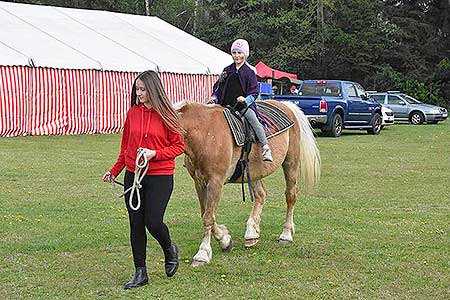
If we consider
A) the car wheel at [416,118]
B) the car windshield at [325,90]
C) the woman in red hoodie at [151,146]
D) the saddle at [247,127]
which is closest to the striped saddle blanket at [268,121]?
the saddle at [247,127]

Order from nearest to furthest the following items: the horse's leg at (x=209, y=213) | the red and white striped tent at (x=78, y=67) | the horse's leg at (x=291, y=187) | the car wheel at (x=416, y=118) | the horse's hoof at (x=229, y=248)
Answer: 1. the horse's leg at (x=209, y=213)
2. the horse's hoof at (x=229, y=248)
3. the horse's leg at (x=291, y=187)
4. the red and white striped tent at (x=78, y=67)
5. the car wheel at (x=416, y=118)

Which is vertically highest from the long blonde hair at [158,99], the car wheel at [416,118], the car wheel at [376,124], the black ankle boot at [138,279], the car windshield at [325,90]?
the long blonde hair at [158,99]

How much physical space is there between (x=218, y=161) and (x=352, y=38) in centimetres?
4435

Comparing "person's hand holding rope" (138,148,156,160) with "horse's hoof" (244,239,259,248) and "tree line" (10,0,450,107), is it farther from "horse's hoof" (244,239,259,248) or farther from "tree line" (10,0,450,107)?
"tree line" (10,0,450,107)

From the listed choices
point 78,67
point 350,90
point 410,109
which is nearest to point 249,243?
point 78,67

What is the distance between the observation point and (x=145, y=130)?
6176 millimetres

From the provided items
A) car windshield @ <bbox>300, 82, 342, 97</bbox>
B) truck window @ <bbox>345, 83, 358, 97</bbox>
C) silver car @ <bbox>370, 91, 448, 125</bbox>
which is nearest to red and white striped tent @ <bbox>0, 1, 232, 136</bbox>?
car windshield @ <bbox>300, 82, 342, 97</bbox>

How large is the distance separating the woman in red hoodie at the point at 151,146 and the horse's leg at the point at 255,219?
6.12 feet

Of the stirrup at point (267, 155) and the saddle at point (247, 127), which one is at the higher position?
the saddle at point (247, 127)

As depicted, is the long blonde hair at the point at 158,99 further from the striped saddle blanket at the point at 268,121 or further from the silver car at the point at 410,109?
the silver car at the point at 410,109

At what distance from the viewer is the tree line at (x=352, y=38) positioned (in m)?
50.0

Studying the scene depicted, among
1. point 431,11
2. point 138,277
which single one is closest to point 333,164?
point 138,277

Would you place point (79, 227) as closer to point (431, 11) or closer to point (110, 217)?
point (110, 217)

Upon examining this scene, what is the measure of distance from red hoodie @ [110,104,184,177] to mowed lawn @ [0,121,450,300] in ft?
3.44
